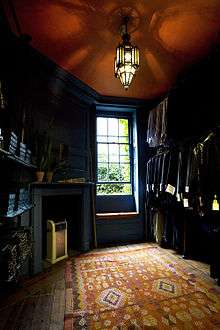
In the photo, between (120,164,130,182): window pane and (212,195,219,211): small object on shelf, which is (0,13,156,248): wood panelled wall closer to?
(120,164,130,182): window pane

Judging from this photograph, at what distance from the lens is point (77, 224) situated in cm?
355

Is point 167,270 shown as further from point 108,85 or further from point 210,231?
point 108,85


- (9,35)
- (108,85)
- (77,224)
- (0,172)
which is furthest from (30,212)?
(108,85)

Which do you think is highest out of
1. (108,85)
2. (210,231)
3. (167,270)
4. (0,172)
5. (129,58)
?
(108,85)

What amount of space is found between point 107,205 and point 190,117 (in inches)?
83.2

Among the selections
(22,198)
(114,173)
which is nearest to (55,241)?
(22,198)

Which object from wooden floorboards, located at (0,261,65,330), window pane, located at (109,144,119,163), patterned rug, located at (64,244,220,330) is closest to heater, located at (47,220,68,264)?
patterned rug, located at (64,244,220,330)

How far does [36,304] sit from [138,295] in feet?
3.04

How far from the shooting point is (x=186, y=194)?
2572mm

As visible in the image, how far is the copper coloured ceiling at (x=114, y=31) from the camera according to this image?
2051mm

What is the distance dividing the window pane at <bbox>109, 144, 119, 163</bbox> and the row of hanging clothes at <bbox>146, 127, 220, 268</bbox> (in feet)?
2.47

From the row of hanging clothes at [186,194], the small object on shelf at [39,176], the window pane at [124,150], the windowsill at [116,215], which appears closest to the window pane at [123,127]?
the window pane at [124,150]

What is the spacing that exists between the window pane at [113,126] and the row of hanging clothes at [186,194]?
3.41ft

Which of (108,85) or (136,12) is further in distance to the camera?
(108,85)
